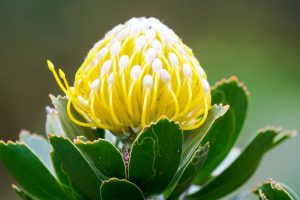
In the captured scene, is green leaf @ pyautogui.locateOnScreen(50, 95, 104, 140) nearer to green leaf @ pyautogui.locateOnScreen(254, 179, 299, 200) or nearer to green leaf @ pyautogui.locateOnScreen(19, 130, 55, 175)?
green leaf @ pyautogui.locateOnScreen(19, 130, 55, 175)

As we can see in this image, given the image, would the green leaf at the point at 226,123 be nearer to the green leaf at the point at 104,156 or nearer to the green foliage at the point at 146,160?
the green foliage at the point at 146,160

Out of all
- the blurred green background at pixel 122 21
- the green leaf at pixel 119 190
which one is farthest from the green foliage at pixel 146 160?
the blurred green background at pixel 122 21

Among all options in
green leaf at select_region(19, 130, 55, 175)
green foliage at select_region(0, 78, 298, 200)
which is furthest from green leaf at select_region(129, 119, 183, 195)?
green leaf at select_region(19, 130, 55, 175)

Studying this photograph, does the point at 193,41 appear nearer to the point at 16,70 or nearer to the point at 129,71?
the point at 16,70

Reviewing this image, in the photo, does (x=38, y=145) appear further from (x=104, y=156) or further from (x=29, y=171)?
(x=104, y=156)

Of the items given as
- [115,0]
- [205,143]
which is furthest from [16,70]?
[205,143]
